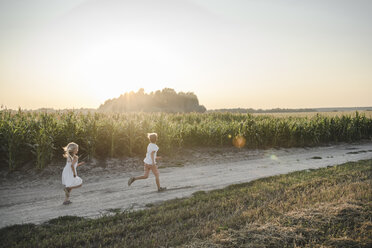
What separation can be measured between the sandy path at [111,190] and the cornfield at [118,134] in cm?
169

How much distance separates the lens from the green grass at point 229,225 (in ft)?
14.7

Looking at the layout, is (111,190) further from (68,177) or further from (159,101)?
(159,101)

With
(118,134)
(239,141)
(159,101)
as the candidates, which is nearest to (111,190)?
(118,134)

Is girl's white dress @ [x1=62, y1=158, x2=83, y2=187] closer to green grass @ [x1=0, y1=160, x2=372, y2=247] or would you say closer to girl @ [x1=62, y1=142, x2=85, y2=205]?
girl @ [x1=62, y1=142, x2=85, y2=205]

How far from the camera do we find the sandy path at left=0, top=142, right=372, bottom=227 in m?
6.20

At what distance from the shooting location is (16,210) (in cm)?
627

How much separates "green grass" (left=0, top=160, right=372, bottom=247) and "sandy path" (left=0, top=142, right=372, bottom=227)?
2.32ft

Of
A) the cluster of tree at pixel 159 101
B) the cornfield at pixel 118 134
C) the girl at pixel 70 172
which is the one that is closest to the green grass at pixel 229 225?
the girl at pixel 70 172

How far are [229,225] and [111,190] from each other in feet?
14.5

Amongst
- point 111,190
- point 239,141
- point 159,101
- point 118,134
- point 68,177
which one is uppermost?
point 159,101

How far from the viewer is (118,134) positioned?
1321cm

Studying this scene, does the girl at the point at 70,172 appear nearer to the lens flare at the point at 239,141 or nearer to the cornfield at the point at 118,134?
the cornfield at the point at 118,134

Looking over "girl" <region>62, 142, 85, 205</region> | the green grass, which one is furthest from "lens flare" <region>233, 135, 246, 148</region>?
"girl" <region>62, 142, 85, 205</region>

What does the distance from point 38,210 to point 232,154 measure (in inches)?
446
